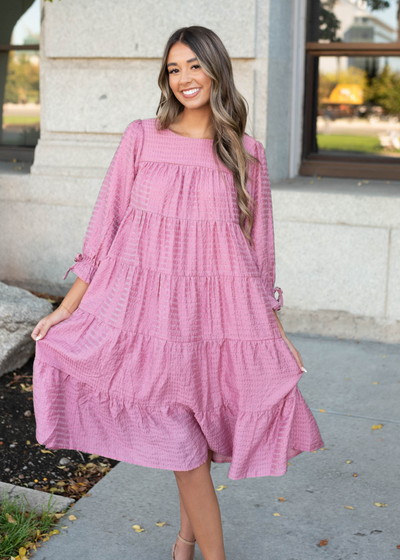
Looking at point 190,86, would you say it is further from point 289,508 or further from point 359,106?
point 359,106

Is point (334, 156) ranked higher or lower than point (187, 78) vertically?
lower

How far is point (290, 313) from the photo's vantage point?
522cm

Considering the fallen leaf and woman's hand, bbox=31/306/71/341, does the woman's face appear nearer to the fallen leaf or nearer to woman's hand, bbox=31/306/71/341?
woman's hand, bbox=31/306/71/341

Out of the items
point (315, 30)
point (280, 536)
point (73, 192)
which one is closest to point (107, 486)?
point (280, 536)

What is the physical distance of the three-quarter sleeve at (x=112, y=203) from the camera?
2.37 meters

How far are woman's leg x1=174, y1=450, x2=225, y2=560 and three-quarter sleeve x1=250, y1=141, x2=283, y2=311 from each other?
63cm

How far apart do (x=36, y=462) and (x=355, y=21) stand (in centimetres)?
423

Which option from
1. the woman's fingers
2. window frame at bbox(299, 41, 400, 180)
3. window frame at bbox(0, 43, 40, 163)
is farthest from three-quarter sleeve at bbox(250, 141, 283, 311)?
window frame at bbox(0, 43, 40, 163)

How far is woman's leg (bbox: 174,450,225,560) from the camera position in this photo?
7.42 ft

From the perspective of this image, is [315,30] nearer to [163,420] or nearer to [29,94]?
[29,94]

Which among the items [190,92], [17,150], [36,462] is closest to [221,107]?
[190,92]

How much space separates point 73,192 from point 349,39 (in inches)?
101

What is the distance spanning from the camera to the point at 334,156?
585 centimetres

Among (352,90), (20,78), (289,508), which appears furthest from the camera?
(20,78)
